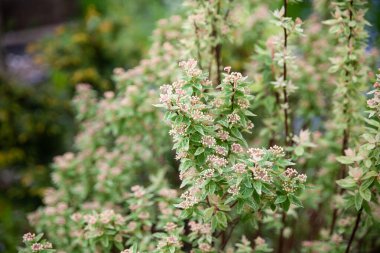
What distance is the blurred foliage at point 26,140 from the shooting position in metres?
4.81

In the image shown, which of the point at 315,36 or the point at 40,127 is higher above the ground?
the point at 315,36

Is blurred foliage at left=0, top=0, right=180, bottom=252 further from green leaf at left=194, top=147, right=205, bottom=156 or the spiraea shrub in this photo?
green leaf at left=194, top=147, right=205, bottom=156

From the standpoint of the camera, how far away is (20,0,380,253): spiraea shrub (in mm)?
2115

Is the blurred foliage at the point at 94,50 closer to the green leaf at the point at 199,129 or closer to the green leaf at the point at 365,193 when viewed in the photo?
the green leaf at the point at 199,129

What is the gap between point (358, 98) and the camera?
285 cm

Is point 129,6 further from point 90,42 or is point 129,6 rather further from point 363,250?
point 363,250

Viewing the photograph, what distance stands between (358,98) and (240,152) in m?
1.09

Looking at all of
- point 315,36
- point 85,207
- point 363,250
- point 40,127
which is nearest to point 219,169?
point 85,207

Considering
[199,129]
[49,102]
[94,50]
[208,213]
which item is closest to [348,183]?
[208,213]

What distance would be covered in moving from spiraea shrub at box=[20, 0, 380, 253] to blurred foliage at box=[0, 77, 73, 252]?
3.36ft

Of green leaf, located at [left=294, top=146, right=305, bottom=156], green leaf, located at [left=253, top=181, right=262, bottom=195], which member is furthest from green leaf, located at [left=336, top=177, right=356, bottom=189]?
green leaf, located at [left=253, top=181, right=262, bottom=195]

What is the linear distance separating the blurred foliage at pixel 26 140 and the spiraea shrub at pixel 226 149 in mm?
1025

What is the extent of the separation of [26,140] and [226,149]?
139 inches

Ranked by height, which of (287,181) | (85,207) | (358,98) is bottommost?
(85,207)
